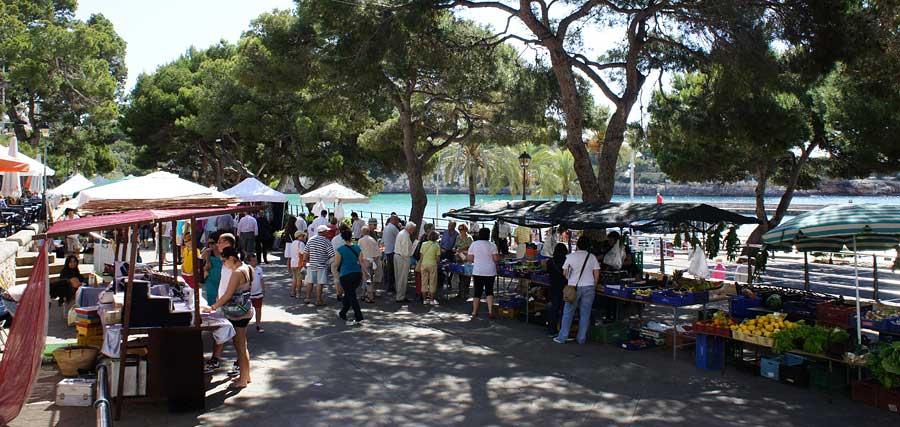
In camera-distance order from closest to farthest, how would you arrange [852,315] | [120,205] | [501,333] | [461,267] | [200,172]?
1. [852,315]
2. [120,205]
3. [501,333]
4. [461,267]
5. [200,172]

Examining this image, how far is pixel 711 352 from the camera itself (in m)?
8.70


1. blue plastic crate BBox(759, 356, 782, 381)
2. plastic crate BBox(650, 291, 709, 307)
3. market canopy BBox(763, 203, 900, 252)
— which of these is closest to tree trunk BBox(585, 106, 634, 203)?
plastic crate BBox(650, 291, 709, 307)

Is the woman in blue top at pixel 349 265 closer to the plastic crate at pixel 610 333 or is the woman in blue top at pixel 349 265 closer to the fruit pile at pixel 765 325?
the plastic crate at pixel 610 333

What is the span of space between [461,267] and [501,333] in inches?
110

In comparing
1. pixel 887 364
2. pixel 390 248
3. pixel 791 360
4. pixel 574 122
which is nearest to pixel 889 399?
pixel 887 364

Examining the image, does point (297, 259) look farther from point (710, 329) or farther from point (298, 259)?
point (710, 329)

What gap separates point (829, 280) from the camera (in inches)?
677

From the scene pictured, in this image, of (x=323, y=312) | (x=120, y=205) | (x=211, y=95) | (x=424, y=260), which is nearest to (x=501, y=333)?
(x=424, y=260)

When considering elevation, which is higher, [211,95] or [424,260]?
[211,95]

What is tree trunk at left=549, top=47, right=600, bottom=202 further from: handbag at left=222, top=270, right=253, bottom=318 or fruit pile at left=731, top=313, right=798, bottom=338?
handbag at left=222, top=270, right=253, bottom=318

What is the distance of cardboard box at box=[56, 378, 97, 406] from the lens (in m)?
6.69

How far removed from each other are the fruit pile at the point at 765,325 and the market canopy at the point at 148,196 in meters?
7.18

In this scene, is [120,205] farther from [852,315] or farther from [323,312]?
[852,315]

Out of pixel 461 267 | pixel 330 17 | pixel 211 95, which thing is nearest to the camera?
pixel 461 267
